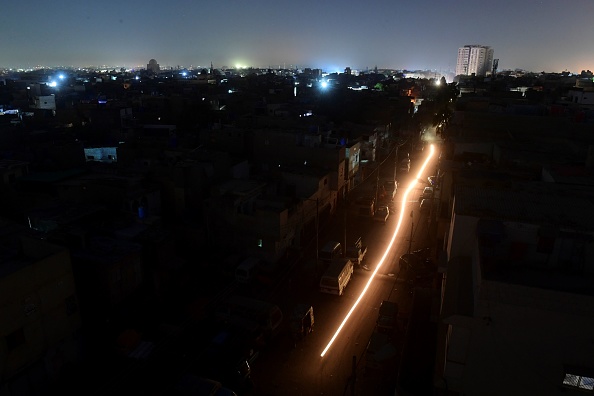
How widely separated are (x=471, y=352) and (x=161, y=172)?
18422mm

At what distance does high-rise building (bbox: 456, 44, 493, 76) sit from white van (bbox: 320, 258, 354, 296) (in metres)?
163

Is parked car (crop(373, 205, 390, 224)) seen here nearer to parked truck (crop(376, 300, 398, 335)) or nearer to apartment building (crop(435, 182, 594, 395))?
parked truck (crop(376, 300, 398, 335))

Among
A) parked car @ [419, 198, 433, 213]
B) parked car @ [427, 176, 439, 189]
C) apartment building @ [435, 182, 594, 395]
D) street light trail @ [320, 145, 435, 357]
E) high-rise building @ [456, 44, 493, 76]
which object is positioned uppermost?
high-rise building @ [456, 44, 493, 76]

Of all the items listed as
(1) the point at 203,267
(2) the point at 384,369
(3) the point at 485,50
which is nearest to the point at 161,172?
(1) the point at 203,267

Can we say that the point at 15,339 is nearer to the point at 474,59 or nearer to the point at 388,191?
the point at 388,191

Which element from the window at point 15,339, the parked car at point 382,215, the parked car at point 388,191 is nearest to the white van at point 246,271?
Answer: the window at point 15,339

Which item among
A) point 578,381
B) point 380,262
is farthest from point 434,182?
point 578,381

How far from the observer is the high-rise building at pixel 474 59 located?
162250 mm

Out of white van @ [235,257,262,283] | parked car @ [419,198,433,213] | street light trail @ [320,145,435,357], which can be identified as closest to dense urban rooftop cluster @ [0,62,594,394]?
white van @ [235,257,262,283]

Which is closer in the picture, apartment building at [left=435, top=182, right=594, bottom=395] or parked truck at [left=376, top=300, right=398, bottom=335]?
apartment building at [left=435, top=182, right=594, bottom=395]

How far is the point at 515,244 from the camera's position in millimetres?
10547

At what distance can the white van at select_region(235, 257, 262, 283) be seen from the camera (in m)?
18.1

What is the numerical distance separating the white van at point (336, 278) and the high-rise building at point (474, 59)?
162711 mm

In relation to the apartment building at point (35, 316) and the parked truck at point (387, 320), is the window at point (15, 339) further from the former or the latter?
the parked truck at point (387, 320)
